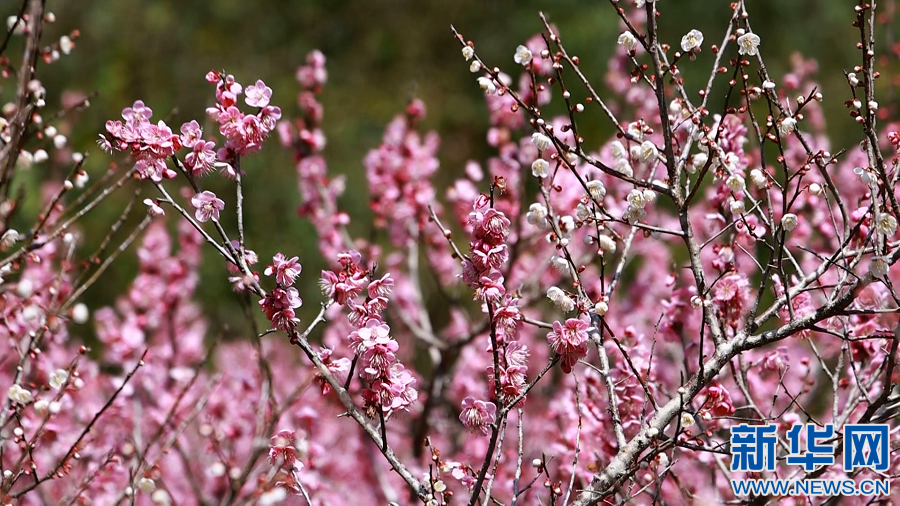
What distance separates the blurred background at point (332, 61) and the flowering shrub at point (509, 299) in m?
2.70

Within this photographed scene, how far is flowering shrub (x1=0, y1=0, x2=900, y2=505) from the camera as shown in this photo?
169 cm

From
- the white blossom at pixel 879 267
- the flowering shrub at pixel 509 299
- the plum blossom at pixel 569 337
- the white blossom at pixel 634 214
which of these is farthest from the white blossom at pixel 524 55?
the white blossom at pixel 879 267

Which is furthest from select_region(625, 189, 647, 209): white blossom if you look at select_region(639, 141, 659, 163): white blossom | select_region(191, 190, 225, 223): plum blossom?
select_region(191, 190, 225, 223): plum blossom

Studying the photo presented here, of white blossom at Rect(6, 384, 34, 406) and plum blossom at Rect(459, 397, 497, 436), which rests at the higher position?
plum blossom at Rect(459, 397, 497, 436)

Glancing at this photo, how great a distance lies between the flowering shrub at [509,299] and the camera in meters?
1.69

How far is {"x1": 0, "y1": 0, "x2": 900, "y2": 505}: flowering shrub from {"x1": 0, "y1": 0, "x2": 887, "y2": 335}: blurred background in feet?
8.87

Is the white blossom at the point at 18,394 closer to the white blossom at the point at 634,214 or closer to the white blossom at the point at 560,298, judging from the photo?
the white blossom at the point at 560,298

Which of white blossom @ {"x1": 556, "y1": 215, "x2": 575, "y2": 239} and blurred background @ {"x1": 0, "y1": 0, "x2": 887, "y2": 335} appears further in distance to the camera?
blurred background @ {"x1": 0, "y1": 0, "x2": 887, "y2": 335}

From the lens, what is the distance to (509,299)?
172cm

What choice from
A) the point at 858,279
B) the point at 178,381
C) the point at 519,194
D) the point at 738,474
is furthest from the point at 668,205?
the point at 858,279

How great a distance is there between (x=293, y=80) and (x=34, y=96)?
6750mm

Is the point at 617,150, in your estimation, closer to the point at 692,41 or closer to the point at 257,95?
the point at 692,41

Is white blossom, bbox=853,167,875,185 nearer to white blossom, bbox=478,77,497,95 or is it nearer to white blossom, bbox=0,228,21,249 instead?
white blossom, bbox=478,77,497,95

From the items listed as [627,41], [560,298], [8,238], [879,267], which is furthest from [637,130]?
[8,238]
